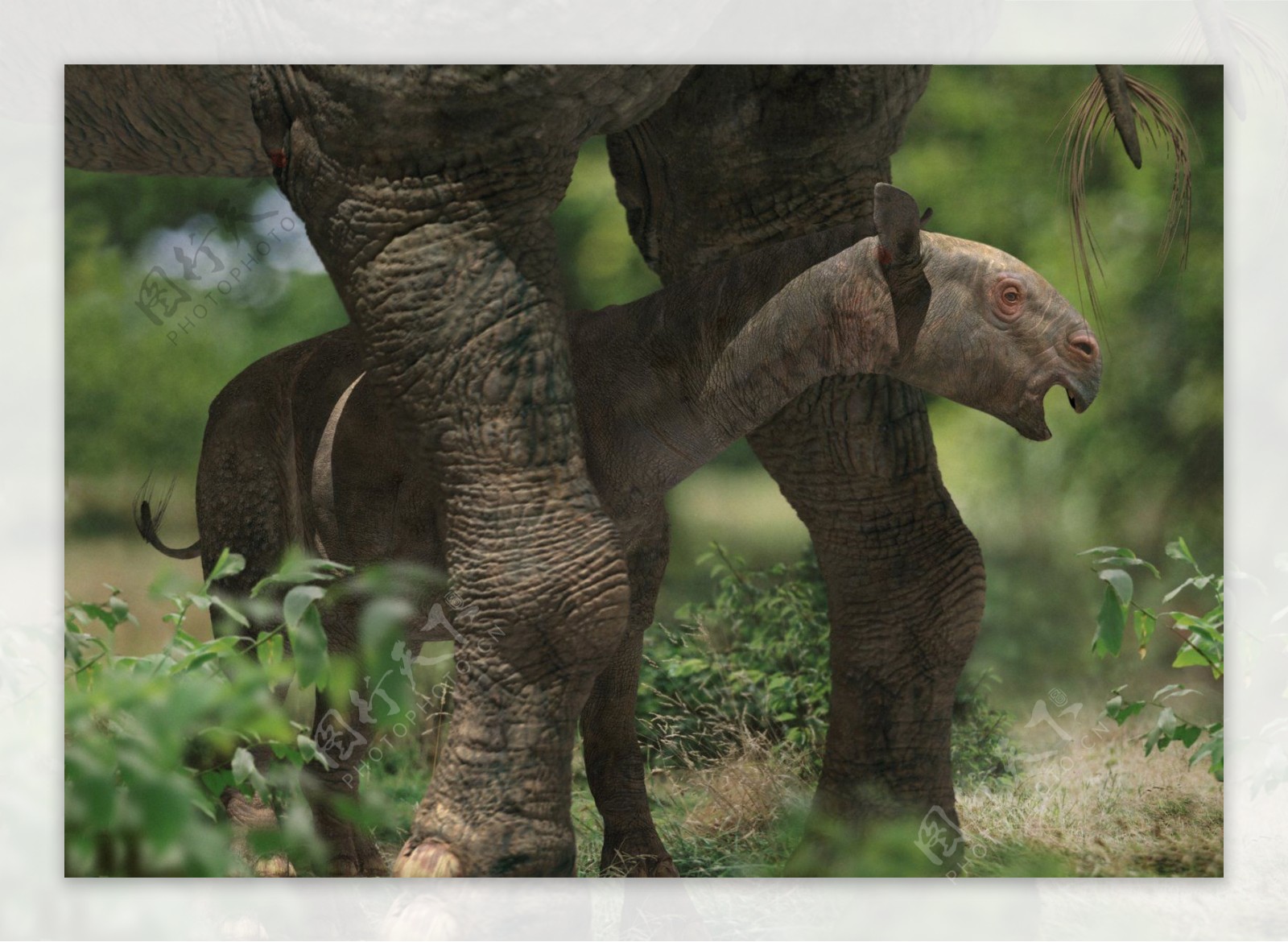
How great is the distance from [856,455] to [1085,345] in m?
0.50

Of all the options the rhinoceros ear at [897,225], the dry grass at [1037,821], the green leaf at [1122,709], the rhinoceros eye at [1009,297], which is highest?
the rhinoceros ear at [897,225]

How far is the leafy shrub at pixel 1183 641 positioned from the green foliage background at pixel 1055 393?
0.10m

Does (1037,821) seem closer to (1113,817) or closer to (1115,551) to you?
(1113,817)

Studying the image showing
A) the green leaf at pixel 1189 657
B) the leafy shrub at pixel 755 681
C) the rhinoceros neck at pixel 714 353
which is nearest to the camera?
the rhinoceros neck at pixel 714 353

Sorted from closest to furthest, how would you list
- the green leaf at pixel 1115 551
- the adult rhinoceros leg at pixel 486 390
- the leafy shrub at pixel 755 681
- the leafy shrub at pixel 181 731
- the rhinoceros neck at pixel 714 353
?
1. the leafy shrub at pixel 181 731
2. the adult rhinoceros leg at pixel 486 390
3. the rhinoceros neck at pixel 714 353
4. the green leaf at pixel 1115 551
5. the leafy shrub at pixel 755 681

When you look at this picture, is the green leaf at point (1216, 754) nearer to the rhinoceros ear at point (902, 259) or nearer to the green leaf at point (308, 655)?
the rhinoceros ear at point (902, 259)

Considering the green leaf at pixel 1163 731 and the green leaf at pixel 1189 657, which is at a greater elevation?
the green leaf at pixel 1189 657

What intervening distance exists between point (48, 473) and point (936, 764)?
1.44m

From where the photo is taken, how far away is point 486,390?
2.19m

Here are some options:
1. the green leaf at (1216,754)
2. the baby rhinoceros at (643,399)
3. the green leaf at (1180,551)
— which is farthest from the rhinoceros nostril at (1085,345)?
the green leaf at (1216,754)

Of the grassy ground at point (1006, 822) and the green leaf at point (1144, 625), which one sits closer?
the green leaf at point (1144, 625)

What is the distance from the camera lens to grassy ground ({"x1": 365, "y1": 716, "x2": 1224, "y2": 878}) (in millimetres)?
2719

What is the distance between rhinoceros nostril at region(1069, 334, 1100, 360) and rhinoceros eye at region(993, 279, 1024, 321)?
0.26 feet

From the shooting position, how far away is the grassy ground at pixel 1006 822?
2.72 meters
